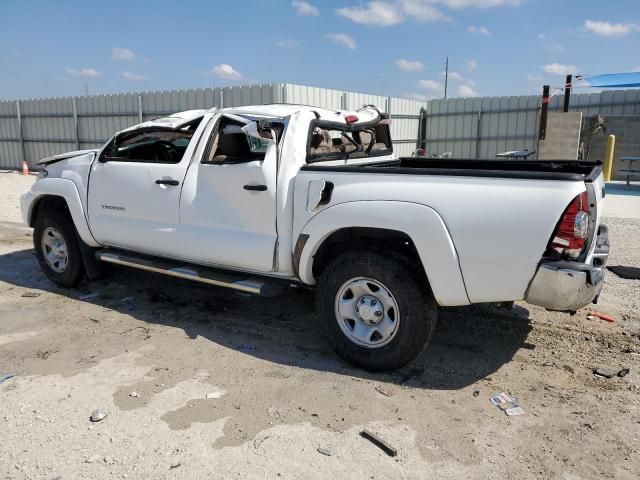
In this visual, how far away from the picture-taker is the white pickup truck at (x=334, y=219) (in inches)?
125

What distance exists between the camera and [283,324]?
15.6ft

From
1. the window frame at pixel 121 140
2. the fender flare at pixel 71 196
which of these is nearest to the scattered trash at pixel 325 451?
the window frame at pixel 121 140

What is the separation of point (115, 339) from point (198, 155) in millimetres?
1686

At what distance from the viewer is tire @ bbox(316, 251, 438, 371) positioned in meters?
3.58

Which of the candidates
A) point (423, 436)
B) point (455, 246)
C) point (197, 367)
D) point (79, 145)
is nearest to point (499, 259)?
point (455, 246)

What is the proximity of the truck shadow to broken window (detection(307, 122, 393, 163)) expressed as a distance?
150 cm

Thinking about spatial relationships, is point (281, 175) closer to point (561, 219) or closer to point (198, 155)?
point (198, 155)

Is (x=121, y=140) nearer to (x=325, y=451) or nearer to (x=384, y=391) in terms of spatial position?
(x=384, y=391)

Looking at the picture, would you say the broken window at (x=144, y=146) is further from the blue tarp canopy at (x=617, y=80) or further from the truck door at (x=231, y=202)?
the blue tarp canopy at (x=617, y=80)

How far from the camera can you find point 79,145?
1950cm

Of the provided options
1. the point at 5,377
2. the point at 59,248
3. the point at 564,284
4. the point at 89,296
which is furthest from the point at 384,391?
the point at 59,248

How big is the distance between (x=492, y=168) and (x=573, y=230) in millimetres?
1913

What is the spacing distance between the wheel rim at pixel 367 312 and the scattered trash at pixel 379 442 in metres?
0.80

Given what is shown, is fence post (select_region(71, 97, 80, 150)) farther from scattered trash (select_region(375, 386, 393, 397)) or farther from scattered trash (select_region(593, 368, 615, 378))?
scattered trash (select_region(593, 368, 615, 378))
